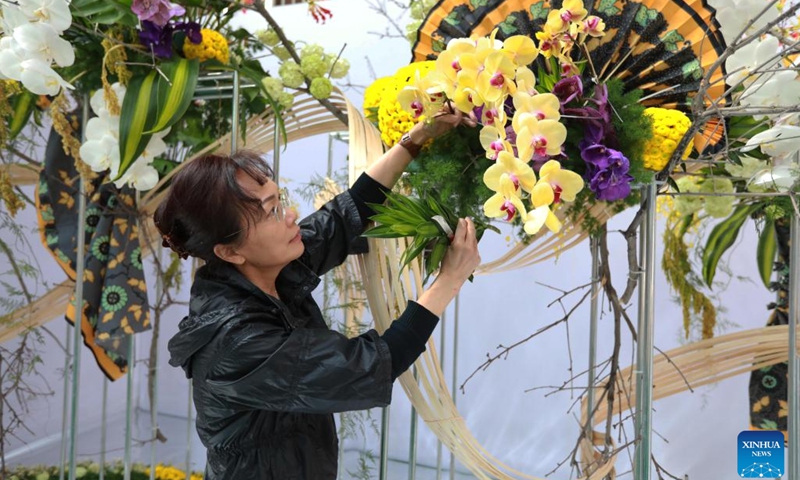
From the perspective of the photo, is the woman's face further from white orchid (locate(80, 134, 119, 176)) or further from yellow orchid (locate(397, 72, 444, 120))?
white orchid (locate(80, 134, 119, 176))

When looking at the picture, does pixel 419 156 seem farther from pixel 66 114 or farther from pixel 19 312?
pixel 19 312

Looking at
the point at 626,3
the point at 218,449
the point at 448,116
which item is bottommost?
the point at 218,449

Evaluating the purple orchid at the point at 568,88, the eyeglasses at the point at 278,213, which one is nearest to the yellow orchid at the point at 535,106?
the purple orchid at the point at 568,88

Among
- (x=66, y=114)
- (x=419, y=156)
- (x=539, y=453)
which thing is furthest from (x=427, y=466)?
(x=419, y=156)

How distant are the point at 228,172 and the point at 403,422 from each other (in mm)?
2863

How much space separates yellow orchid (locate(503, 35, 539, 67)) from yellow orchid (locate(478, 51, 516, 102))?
0.5 inches

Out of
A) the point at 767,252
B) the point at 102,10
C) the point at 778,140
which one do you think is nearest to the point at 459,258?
the point at 778,140

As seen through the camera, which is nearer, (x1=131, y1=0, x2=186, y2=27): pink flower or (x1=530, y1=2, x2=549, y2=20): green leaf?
→ (x1=530, y1=2, x2=549, y2=20): green leaf

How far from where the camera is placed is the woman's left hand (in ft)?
3.80

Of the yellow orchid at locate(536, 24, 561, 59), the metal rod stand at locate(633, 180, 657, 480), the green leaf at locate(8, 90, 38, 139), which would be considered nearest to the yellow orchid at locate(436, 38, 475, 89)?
the yellow orchid at locate(536, 24, 561, 59)

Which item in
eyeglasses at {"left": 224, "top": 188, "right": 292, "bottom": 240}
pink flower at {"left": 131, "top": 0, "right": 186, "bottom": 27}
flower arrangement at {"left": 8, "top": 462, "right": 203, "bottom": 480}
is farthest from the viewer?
flower arrangement at {"left": 8, "top": 462, "right": 203, "bottom": 480}

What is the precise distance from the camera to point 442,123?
1184 mm

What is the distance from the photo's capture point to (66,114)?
7.22 ft

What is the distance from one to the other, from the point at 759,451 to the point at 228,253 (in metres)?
0.95
